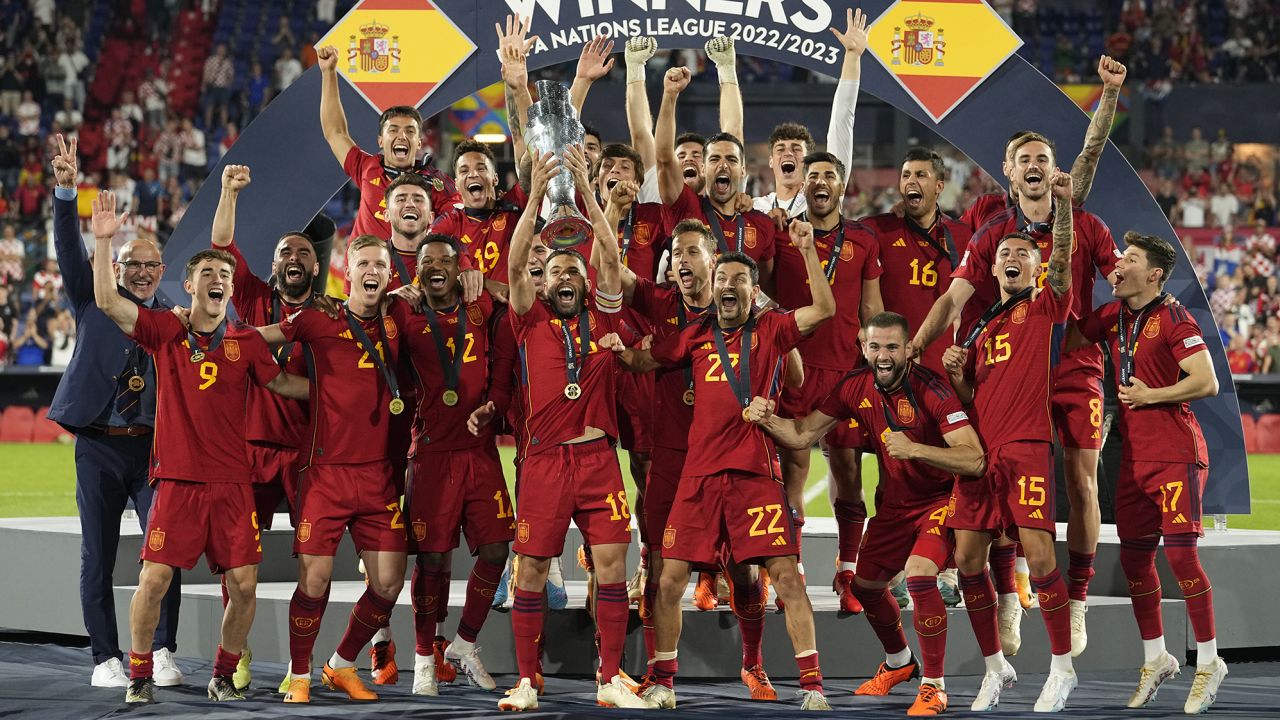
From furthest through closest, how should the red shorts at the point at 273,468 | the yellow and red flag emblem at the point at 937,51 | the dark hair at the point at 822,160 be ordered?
the yellow and red flag emblem at the point at 937,51 < the dark hair at the point at 822,160 < the red shorts at the point at 273,468

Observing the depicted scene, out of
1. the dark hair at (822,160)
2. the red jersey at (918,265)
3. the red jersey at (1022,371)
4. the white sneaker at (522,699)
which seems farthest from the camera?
the red jersey at (918,265)

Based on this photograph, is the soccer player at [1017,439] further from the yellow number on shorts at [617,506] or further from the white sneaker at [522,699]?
the white sneaker at [522,699]

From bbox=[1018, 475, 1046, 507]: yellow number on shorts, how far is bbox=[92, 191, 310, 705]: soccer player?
10.3 feet

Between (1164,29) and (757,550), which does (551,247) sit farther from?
(1164,29)

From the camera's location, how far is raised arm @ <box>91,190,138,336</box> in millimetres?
5785

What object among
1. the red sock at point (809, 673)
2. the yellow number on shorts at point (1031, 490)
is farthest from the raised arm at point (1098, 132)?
the red sock at point (809, 673)

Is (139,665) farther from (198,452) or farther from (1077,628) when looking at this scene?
(1077,628)

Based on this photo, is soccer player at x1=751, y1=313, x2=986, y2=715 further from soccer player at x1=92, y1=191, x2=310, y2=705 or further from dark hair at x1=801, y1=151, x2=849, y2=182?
soccer player at x1=92, y1=191, x2=310, y2=705

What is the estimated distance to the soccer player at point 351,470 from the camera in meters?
6.03

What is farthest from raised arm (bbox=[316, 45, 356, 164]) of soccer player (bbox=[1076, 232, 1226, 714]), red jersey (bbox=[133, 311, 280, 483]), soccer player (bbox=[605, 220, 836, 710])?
soccer player (bbox=[1076, 232, 1226, 714])

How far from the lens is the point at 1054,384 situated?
6520mm

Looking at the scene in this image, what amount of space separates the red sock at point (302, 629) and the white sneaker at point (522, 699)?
2.83ft

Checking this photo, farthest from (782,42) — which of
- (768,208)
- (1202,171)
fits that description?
(1202,171)

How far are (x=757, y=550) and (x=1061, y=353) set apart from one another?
1774 millimetres
